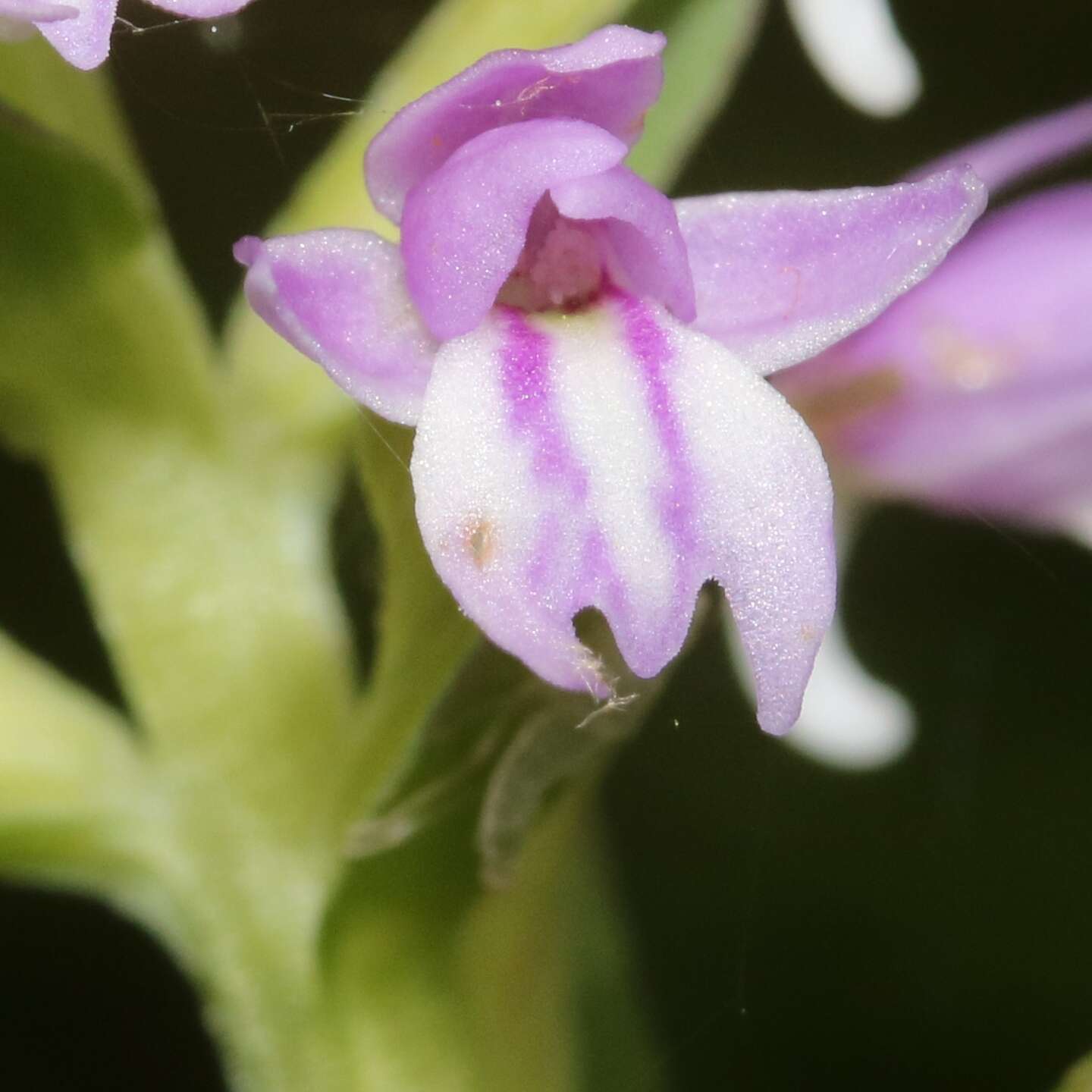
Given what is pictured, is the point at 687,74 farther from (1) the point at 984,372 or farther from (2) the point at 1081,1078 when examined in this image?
(2) the point at 1081,1078

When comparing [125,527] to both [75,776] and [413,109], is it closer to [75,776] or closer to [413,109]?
[75,776]

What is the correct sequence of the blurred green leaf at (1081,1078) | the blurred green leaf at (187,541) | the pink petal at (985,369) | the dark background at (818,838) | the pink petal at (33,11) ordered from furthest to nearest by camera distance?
the dark background at (818,838) → the pink petal at (985,369) → the blurred green leaf at (187,541) → the blurred green leaf at (1081,1078) → the pink petal at (33,11)

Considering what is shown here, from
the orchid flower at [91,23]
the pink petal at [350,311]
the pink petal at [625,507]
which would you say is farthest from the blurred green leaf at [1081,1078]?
the orchid flower at [91,23]

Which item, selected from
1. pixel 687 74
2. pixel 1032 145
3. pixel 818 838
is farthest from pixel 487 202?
pixel 818 838

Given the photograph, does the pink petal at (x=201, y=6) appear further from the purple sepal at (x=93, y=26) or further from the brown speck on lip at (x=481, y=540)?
the brown speck on lip at (x=481, y=540)

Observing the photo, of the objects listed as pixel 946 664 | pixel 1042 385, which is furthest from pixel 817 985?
pixel 1042 385
